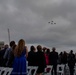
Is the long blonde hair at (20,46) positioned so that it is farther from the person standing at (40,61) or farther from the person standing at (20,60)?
the person standing at (40,61)

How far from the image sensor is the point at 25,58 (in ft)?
51.9

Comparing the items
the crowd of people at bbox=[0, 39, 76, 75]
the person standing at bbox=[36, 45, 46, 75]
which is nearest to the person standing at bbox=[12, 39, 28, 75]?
the crowd of people at bbox=[0, 39, 76, 75]

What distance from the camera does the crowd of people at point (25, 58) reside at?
15.5m

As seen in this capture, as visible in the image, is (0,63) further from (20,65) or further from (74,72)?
(74,72)

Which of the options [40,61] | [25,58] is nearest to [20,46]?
[25,58]

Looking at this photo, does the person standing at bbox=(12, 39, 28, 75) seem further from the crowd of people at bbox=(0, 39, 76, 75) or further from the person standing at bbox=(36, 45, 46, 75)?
the person standing at bbox=(36, 45, 46, 75)

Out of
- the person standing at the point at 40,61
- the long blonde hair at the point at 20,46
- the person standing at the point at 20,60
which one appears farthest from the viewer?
the person standing at the point at 40,61

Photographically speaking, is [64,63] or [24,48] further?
[64,63]

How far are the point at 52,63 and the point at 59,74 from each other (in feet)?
4.95

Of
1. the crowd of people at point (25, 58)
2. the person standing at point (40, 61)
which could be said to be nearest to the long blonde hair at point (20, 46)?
the crowd of people at point (25, 58)

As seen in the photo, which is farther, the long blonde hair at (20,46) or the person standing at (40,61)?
the person standing at (40,61)

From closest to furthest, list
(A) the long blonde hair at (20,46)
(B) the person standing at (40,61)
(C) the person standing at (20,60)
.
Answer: (A) the long blonde hair at (20,46) → (C) the person standing at (20,60) → (B) the person standing at (40,61)

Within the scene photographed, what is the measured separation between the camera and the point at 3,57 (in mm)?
18891

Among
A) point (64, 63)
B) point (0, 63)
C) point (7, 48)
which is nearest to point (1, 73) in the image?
point (7, 48)
